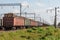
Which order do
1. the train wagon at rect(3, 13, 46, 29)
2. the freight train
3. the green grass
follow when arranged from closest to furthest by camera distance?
1. the green grass
2. the freight train
3. the train wagon at rect(3, 13, 46, 29)

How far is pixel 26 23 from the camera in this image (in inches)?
1236

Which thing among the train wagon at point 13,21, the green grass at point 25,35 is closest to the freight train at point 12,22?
the train wagon at point 13,21

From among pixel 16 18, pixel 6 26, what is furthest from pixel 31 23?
pixel 6 26

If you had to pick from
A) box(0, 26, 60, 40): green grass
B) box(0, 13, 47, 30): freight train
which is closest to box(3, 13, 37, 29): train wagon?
box(0, 13, 47, 30): freight train

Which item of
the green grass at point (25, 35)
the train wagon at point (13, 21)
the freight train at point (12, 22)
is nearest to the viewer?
the green grass at point (25, 35)

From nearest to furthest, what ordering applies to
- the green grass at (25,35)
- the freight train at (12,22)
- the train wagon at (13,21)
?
the green grass at (25,35), the freight train at (12,22), the train wagon at (13,21)

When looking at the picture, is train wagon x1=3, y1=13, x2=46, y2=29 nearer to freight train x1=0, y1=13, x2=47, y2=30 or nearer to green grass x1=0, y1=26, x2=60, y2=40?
freight train x1=0, y1=13, x2=47, y2=30

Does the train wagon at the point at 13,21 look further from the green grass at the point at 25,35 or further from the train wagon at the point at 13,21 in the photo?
the green grass at the point at 25,35

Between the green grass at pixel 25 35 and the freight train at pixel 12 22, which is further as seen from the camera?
the freight train at pixel 12 22

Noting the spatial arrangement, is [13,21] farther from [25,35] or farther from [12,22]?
[25,35]

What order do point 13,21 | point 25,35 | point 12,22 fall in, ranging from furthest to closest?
point 12,22, point 13,21, point 25,35

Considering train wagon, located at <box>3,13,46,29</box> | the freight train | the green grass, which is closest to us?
the green grass

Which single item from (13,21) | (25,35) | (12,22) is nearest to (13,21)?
(13,21)

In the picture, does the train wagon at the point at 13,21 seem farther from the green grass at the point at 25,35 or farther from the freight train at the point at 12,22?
the green grass at the point at 25,35
